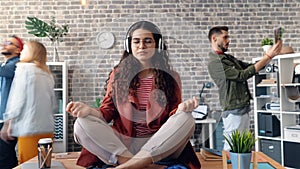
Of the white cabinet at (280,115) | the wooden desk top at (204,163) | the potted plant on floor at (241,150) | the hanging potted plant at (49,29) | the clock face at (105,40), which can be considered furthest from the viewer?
the hanging potted plant at (49,29)

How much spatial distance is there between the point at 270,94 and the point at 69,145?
2.27 metres

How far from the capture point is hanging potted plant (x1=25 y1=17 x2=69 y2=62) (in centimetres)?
342

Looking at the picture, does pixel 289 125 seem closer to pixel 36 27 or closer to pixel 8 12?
pixel 36 27

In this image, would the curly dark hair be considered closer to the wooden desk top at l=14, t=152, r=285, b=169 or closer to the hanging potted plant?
the wooden desk top at l=14, t=152, r=285, b=169

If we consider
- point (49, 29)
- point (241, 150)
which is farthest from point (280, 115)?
point (49, 29)

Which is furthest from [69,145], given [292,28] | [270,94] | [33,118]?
[292,28]

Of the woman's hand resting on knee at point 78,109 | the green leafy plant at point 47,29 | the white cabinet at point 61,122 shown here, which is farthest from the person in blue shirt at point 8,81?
the woman's hand resting on knee at point 78,109

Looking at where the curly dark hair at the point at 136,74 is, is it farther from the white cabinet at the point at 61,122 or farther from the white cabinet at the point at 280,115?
the white cabinet at the point at 61,122

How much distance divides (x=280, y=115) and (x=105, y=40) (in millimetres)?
2855

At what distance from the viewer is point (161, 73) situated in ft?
2.56

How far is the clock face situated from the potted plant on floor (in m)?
0.54

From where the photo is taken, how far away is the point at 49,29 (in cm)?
346

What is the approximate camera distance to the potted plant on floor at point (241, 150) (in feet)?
3.19

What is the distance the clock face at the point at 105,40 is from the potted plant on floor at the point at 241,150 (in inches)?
21.3
